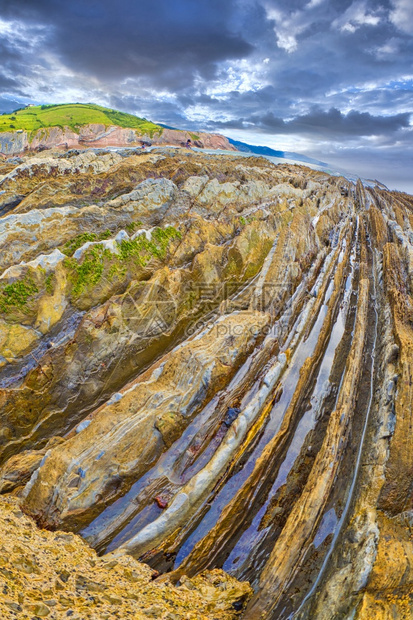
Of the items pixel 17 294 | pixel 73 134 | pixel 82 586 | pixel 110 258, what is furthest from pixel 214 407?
pixel 73 134

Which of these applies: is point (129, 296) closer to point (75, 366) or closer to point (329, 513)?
point (75, 366)

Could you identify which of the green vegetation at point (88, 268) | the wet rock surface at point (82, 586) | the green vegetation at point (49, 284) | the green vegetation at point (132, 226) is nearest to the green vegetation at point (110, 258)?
the green vegetation at point (88, 268)

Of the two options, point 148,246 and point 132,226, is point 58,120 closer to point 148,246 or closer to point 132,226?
point 132,226

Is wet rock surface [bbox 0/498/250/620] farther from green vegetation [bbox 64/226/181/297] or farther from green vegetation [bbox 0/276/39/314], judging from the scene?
green vegetation [bbox 64/226/181/297]

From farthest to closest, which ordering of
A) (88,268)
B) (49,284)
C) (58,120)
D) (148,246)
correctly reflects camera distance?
(58,120) < (148,246) < (88,268) < (49,284)

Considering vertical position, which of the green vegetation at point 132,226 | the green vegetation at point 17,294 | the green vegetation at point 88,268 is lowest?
the green vegetation at point 17,294

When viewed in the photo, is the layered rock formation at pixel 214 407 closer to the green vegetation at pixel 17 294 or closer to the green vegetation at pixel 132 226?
the green vegetation at pixel 17 294

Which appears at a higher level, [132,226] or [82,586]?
[132,226]
